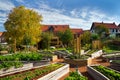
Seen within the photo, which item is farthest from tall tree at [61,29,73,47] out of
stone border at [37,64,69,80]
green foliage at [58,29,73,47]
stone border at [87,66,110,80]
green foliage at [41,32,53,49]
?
stone border at [87,66,110,80]

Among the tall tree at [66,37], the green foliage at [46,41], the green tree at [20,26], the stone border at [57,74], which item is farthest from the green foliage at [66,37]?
the stone border at [57,74]

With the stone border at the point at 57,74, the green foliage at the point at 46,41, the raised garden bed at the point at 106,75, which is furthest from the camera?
the green foliage at the point at 46,41

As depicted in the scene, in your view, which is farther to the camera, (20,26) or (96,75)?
(20,26)

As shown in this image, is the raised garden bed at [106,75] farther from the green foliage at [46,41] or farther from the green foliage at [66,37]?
the green foliage at [66,37]

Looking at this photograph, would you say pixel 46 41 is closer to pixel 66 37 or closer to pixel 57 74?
pixel 66 37

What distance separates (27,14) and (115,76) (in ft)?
91.3

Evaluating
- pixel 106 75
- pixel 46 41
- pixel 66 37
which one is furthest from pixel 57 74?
pixel 66 37

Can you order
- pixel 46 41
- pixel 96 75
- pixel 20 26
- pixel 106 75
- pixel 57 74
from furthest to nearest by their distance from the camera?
pixel 46 41, pixel 20 26, pixel 57 74, pixel 96 75, pixel 106 75

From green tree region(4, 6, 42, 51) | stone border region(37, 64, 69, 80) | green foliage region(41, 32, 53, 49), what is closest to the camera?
stone border region(37, 64, 69, 80)

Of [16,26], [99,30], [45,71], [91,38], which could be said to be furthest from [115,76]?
[99,30]

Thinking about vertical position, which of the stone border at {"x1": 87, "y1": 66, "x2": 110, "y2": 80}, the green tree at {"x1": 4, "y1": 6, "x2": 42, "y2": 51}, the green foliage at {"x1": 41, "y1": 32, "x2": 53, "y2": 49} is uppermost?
the green tree at {"x1": 4, "y1": 6, "x2": 42, "y2": 51}

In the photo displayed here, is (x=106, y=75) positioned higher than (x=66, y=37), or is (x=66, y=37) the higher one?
(x=66, y=37)

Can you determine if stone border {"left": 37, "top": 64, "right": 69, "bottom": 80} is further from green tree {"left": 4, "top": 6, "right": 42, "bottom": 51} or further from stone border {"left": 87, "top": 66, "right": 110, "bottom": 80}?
green tree {"left": 4, "top": 6, "right": 42, "bottom": 51}

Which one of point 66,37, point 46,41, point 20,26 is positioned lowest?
point 46,41
